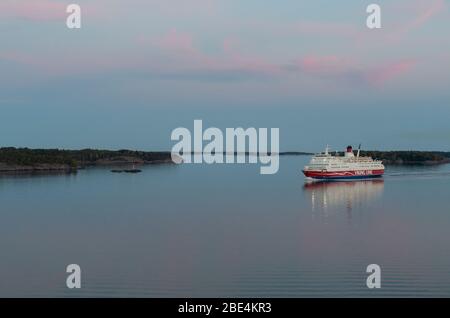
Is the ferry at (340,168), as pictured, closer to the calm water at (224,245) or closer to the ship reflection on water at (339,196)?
the ship reflection on water at (339,196)

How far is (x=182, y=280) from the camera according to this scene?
10.8 meters

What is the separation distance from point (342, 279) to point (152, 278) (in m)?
3.81

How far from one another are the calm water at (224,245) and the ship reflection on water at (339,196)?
21cm

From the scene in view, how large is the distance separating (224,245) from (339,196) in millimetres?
15952

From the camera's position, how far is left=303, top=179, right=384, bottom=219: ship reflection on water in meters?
23.3

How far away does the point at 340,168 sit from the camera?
3969 centimetres

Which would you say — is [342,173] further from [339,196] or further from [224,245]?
[224,245]

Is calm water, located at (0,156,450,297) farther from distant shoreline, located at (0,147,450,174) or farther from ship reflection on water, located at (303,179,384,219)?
distant shoreline, located at (0,147,450,174)

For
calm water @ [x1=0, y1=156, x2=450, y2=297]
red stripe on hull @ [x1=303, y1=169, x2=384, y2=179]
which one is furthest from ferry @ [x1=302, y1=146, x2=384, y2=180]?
calm water @ [x1=0, y1=156, x2=450, y2=297]

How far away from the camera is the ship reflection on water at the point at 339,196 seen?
23.3 metres
